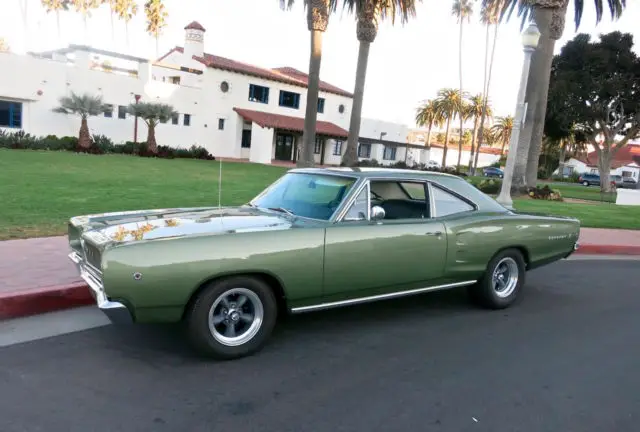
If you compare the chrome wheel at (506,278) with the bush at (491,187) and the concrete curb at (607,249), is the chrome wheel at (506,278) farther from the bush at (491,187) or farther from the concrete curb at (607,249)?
the bush at (491,187)

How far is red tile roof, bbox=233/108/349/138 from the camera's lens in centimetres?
3709

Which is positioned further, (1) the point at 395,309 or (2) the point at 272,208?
(1) the point at 395,309

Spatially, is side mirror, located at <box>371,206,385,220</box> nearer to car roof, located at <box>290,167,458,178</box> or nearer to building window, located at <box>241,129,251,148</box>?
car roof, located at <box>290,167,458,178</box>

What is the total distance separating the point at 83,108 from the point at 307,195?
26.6m

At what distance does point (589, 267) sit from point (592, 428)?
19.1ft

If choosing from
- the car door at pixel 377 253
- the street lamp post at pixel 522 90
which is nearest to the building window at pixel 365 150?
the street lamp post at pixel 522 90

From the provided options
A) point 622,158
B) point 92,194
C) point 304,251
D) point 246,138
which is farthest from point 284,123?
point 622,158

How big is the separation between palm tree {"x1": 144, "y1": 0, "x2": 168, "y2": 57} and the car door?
59681mm

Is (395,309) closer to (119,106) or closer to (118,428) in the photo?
(118,428)

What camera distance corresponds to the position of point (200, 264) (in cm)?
371

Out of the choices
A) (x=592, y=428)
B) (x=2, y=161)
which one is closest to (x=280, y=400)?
(x=592, y=428)

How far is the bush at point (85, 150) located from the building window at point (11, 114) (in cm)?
114

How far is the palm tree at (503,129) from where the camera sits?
8125 centimetres

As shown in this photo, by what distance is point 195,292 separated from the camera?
151 inches
